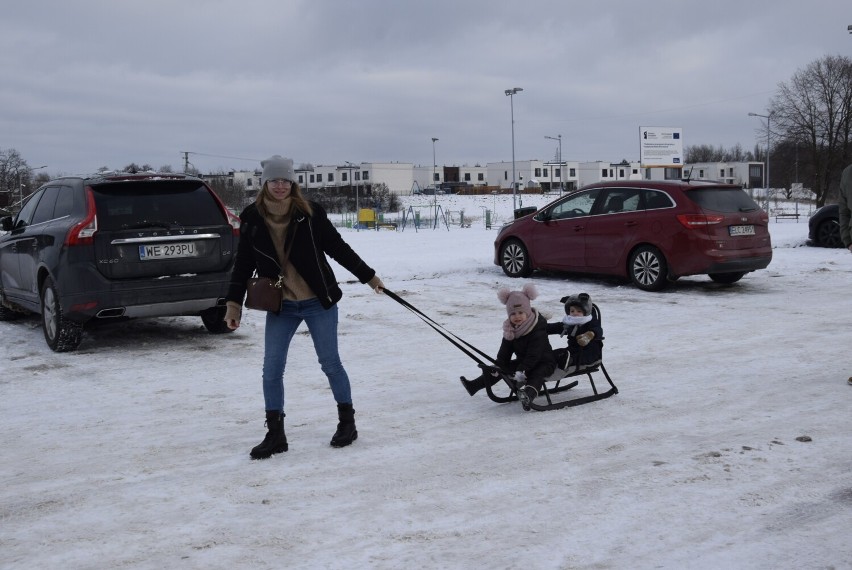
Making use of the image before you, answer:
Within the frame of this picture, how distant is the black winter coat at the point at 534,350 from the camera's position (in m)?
5.73

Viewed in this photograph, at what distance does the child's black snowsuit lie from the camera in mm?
5703

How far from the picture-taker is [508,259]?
14.3m

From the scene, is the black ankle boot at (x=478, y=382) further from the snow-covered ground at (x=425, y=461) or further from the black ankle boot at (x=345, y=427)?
the black ankle boot at (x=345, y=427)

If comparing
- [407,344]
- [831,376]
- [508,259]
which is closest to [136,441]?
[407,344]

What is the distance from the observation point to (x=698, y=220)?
11734 mm

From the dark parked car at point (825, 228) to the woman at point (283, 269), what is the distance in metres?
16.4

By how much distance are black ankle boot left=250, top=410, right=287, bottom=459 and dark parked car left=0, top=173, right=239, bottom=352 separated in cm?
360

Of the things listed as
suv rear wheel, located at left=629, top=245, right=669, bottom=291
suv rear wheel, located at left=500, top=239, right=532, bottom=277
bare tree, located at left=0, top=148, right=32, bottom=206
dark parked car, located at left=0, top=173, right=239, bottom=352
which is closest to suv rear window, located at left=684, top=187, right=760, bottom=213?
suv rear wheel, located at left=629, top=245, right=669, bottom=291

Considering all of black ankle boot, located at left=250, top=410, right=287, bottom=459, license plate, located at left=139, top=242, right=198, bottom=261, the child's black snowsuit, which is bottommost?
black ankle boot, located at left=250, top=410, right=287, bottom=459

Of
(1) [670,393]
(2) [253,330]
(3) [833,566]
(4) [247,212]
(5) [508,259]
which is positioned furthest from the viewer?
(5) [508,259]

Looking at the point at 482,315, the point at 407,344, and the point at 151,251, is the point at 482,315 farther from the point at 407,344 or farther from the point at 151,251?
the point at 151,251

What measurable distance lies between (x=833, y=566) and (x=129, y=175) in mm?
7253

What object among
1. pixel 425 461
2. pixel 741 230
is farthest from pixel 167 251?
pixel 741 230

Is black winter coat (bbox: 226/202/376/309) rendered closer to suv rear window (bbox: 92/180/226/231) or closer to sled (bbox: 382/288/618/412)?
sled (bbox: 382/288/618/412)
